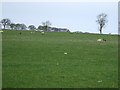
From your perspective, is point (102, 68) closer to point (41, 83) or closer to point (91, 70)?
point (91, 70)

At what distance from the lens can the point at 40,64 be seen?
1641 cm

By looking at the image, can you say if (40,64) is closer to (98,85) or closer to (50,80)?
(50,80)

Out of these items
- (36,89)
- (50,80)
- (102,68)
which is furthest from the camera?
(102,68)

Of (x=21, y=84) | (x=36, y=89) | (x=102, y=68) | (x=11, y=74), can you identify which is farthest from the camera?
(x=102, y=68)

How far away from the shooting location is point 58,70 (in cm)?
1439

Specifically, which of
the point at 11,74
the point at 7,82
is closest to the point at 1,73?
the point at 11,74

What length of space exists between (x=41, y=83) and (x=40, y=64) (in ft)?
16.8

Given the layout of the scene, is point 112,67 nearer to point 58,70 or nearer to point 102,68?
point 102,68

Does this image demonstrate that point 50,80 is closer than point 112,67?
Yes

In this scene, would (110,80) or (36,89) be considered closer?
(36,89)

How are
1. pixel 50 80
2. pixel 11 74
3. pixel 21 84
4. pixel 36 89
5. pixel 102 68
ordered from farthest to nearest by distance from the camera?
pixel 102 68
pixel 11 74
pixel 50 80
pixel 21 84
pixel 36 89

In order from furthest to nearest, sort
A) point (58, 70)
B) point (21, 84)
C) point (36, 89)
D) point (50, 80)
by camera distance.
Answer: point (58, 70)
point (50, 80)
point (21, 84)
point (36, 89)

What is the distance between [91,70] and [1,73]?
17.9 ft

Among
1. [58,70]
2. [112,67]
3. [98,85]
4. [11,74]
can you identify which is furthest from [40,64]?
[98,85]
